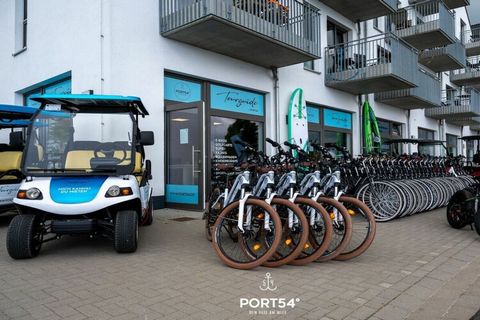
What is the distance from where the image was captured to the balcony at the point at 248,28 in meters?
8.41

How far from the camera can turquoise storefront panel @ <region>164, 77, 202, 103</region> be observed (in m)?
9.29

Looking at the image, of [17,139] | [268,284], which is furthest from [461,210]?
[17,139]

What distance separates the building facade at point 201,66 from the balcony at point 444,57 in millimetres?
7343

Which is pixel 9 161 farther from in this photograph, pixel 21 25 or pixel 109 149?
pixel 21 25

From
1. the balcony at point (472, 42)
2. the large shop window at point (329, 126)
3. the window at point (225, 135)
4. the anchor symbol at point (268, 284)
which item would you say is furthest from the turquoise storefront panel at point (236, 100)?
the balcony at point (472, 42)

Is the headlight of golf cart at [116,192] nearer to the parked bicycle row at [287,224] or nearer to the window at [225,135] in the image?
the parked bicycle row at [287,224]

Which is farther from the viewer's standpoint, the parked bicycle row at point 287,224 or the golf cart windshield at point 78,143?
the golf cart windshield at point 78,143

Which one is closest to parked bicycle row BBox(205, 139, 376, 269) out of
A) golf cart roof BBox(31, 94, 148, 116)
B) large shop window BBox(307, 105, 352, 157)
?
golf cart roof BBox(31, 94, 148, 116)

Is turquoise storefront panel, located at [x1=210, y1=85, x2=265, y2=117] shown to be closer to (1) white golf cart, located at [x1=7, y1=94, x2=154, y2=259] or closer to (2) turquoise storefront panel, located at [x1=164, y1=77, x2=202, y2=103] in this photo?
(2) turquoise storefront panel, located at [x1=164, y1=77, x2=202, y2=103]

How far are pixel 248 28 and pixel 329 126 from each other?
22.6ft

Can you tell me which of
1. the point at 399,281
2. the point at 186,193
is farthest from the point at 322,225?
the point at 186,193

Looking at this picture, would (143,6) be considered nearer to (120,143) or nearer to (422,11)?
(120,143)

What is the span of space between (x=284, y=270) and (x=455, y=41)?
826 inches

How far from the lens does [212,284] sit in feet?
12.2
